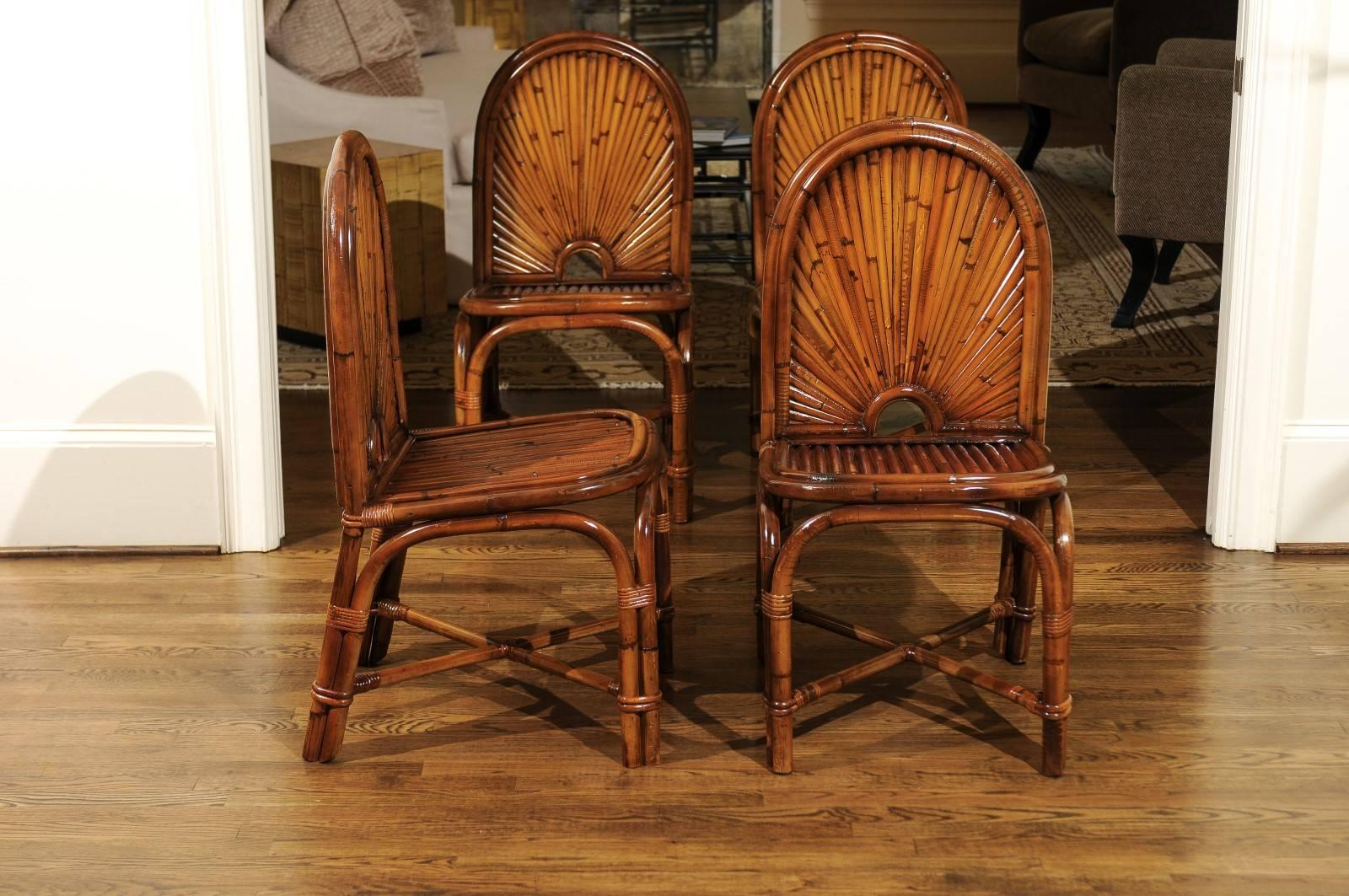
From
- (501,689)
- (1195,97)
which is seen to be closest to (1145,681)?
(501,689)

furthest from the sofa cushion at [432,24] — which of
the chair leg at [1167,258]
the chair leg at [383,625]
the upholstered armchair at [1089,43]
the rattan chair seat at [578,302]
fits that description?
the chair leg at [383,625]

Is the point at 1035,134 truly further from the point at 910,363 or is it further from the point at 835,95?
the point at 910,363

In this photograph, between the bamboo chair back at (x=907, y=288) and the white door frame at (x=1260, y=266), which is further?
the white door frame at (x=1260, y=266)

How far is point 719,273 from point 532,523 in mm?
3416

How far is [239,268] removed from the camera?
2.86 meters

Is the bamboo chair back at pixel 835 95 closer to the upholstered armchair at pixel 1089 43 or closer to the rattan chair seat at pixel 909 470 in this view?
the rattan chair seat at pixel 909 470

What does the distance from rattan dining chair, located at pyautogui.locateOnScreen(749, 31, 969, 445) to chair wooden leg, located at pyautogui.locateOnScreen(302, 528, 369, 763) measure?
1.31m

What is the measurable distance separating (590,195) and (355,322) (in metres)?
1.22

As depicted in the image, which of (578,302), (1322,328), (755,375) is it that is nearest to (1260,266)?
(1322,328)

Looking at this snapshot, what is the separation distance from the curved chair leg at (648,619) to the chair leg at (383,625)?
0.46 m

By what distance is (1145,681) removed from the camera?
2.42 meters

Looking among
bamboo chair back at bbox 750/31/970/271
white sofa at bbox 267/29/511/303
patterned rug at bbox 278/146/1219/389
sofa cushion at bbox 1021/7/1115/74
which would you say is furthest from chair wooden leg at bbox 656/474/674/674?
sofa cushion at bbox 1021/7/1115/74

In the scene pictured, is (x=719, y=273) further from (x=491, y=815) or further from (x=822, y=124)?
(x=491, y=815)

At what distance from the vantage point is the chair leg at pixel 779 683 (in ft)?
6.86
